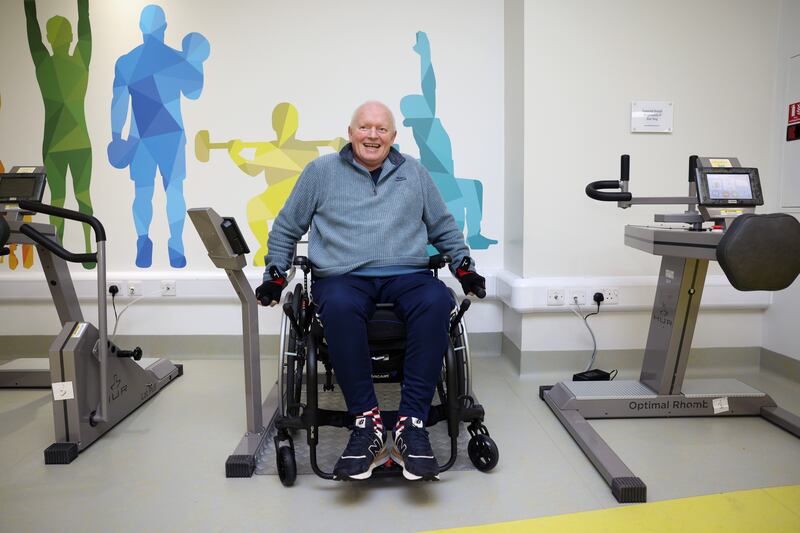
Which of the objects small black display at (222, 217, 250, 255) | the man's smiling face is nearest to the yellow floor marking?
small black display at (222, 217, 250, 255)

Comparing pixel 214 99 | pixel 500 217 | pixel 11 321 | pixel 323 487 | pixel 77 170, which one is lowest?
pixel 323 487

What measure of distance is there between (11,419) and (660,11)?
374 cm

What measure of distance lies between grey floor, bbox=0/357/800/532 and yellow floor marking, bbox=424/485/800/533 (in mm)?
49

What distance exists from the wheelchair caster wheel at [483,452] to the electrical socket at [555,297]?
113cm

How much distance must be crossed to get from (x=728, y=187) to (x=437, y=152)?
155 cm

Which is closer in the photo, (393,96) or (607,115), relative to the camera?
(607,115)

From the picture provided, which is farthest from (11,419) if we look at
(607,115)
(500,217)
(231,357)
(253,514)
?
(607,115)

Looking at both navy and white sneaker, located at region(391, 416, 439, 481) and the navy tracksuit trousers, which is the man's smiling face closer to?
Result: the navy tracksuit trousers

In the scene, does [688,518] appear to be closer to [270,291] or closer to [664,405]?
[664,405]

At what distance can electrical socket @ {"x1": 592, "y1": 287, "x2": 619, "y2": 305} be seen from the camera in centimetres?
271

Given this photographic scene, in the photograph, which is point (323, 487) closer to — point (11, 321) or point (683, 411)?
point (683, 411)

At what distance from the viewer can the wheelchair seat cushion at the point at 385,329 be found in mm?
1761

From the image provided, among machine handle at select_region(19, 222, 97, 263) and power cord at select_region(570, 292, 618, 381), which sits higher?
machine handle at select_region(19, 222, 97, 263)

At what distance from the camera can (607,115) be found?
8.71 feet
